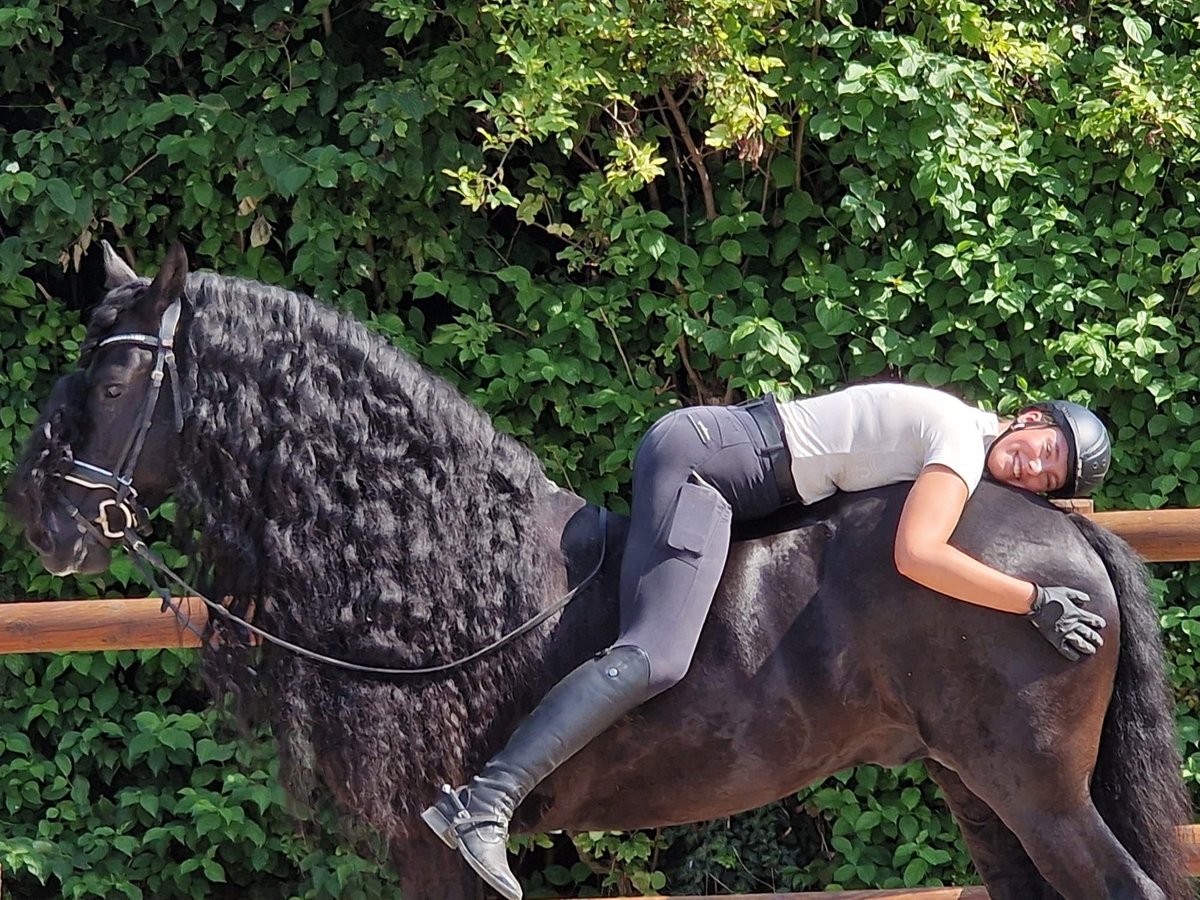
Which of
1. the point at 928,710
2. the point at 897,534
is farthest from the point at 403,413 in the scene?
the point at 928,710

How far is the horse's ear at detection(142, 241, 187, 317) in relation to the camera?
9.37ft

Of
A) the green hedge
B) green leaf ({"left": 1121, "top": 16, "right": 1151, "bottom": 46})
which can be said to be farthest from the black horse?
green leaf ({"left": 1121, "top": 16, "right": 1151, "bottom": 46})

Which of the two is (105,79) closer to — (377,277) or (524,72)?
(377,277)

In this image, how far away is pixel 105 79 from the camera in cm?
517

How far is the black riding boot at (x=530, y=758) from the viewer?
279 cm

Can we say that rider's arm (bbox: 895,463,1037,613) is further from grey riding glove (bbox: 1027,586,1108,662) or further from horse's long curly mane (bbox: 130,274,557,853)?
horse's long curly mane (bbox: 130,274,557,853)

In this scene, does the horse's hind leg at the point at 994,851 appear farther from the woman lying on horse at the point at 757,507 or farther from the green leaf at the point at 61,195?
the green leaf at the point at 61,195

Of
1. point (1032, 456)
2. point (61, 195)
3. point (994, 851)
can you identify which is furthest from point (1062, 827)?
point (61, 195)

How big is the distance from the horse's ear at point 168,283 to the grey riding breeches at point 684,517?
1.07 m

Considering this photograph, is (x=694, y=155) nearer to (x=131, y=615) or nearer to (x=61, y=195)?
(x=61, y=195)

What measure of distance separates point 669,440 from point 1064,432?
86cm

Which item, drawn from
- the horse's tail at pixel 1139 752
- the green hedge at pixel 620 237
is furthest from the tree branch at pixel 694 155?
the horse's tail at pixel 1139 752

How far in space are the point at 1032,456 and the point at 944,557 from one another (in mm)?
368

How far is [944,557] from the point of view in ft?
9.16
